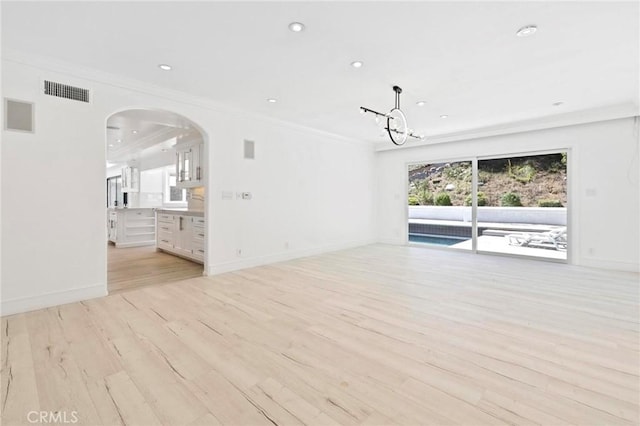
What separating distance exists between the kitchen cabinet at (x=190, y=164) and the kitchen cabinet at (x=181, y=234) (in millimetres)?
692

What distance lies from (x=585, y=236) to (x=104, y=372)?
6.81 metres

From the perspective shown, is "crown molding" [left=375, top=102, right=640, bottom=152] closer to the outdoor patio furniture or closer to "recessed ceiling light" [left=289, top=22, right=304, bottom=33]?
the outdoor patio furniture

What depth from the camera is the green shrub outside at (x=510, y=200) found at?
591cm

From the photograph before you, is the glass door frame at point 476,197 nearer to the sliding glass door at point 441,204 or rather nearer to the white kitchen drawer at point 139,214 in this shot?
the sliding glass door at point 441,204

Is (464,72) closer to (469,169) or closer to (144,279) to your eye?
(469,169)

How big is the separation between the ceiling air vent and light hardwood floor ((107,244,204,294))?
228 cm

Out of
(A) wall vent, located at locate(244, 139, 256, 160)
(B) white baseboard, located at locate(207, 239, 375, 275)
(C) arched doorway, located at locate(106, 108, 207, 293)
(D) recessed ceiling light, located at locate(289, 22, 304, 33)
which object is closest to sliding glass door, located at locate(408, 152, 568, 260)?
(B) white baseboard, located at locate(207, 239, 375, 275)

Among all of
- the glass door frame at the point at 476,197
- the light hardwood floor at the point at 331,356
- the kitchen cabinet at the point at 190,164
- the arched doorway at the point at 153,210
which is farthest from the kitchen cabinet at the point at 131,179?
the glass door frame at the point at 476,197

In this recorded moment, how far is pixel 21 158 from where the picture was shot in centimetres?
297

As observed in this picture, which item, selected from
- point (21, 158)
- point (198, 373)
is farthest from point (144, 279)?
point (198, 373)

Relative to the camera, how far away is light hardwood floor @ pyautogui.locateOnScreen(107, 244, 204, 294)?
410 centimetres

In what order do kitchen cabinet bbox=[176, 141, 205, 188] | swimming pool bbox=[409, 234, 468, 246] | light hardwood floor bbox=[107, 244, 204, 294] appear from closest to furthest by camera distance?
1. light hardwood floor bbox=[107, 244, 204, 294]
2. kitchen cabinet bbox=[176, 141, 205, 188]
3. swimming pool bbox=[409, 234, 468, 246]

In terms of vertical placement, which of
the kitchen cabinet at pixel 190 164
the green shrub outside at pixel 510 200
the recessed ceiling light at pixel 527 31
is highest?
the recessed ceiling light at pixel 527 31

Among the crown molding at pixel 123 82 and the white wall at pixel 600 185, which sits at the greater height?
the crown molding at pixel 123 82
